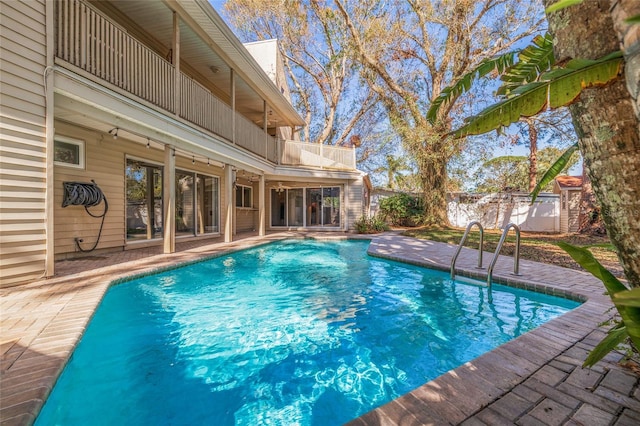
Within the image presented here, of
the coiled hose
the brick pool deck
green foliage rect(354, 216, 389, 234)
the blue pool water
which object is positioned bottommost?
the blue pool water

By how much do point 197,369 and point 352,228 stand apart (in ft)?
41.3

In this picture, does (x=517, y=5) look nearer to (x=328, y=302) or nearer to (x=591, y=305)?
(x=591, y=305)

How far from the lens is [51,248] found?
14.6 feet

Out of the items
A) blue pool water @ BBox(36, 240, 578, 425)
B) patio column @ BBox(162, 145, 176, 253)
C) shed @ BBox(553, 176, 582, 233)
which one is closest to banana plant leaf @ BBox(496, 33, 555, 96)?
blue pool water @ BBox(36, 240, 578, 425)

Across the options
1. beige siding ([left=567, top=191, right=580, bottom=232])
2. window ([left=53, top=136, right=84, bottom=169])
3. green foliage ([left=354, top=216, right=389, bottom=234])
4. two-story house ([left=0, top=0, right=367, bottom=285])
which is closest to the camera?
two-story house ([left=0, top=0, right=367, bottom=285])

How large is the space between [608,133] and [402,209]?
16.9 metres

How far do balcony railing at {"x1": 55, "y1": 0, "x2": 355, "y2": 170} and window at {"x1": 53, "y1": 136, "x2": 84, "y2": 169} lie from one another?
1.93 meters

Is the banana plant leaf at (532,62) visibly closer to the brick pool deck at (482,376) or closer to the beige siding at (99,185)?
the brick pool deck at (482,376)

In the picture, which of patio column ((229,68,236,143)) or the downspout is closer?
the downspout

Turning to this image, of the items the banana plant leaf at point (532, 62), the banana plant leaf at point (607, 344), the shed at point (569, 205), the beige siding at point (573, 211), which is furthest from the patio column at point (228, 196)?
the beige siding at point (573, 211)

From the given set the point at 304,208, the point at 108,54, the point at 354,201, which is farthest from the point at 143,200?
the point at 354,201

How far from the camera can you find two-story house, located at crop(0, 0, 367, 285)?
4.08 m

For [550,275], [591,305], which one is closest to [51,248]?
[591,305]

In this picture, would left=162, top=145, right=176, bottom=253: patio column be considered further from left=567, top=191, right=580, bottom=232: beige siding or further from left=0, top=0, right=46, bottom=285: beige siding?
left=567, top=191, right=580, bottom=232: beige siding
